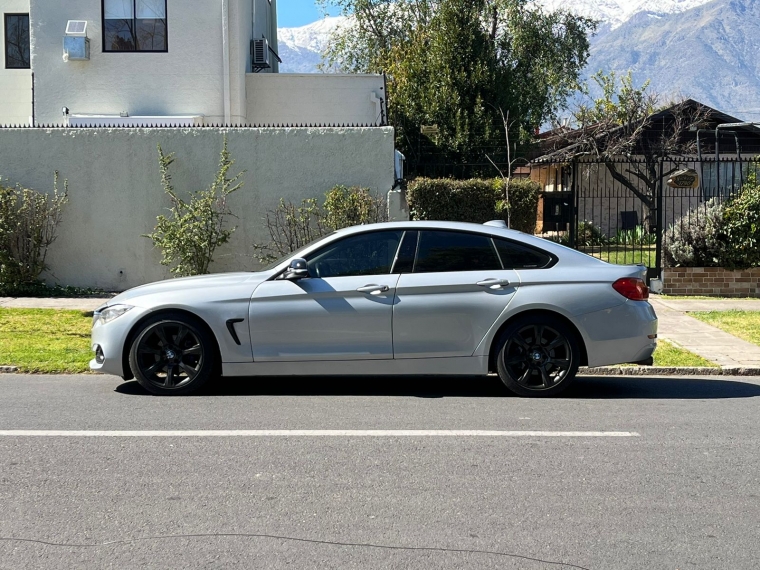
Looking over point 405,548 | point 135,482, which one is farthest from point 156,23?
point 405,548

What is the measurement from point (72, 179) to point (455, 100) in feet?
36.0

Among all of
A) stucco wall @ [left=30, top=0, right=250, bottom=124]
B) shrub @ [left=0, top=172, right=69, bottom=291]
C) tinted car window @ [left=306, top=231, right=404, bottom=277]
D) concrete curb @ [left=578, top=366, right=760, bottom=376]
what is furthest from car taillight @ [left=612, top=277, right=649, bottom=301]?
stucco wall @ [left=30, top=0, right=250, bottom=124]

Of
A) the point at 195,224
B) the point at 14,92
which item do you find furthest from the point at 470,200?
the point at 14,92

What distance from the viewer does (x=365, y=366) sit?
7750mm

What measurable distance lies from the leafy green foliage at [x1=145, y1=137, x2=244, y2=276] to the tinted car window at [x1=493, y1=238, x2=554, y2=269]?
699cm

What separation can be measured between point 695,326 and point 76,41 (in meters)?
13.7

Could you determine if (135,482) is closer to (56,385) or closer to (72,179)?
(56,385)

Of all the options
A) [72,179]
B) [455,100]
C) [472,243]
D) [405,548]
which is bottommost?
[405,548]

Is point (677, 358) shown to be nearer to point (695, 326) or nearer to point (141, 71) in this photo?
point (695, 326)

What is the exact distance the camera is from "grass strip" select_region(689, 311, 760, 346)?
37.2 ft

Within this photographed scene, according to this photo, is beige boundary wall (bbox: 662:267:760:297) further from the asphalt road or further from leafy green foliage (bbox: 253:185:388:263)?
the asphalt road

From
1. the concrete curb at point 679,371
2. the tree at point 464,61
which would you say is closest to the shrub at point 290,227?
the tree at point 464,61

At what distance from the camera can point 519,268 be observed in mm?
7941

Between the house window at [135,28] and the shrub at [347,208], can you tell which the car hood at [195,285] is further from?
the house window at [135,28]
